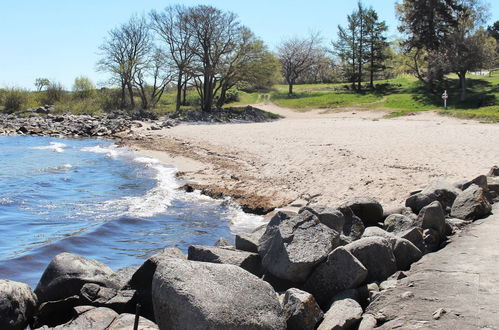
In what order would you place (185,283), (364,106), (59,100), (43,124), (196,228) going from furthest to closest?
(59,100) → (364,106) → (43,124) → (196,228) → (185,283)

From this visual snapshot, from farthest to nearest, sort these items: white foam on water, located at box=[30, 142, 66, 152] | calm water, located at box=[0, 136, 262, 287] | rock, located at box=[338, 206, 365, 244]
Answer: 1. white foam on water, located at box=[30, 142, 66, 152]
2. calm water, located at box=[0, 136, 262, 287]
3. rock, located at box=[338, 206, 365, 244]

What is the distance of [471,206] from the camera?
784cm

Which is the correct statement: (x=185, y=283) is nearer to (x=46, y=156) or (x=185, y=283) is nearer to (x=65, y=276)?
(x=65, y=276)

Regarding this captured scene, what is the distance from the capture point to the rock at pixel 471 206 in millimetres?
7770

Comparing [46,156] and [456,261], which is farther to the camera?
[46,156]

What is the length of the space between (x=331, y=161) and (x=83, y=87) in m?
48.3

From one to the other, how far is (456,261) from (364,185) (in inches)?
253

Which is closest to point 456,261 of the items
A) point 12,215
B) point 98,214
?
point 98,214

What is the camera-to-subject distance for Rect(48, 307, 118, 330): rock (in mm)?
4770

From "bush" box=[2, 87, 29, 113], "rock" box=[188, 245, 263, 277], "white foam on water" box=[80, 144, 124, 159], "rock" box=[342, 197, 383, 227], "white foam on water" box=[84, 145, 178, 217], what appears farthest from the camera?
"bush" box=[2, 87, 29, 113]

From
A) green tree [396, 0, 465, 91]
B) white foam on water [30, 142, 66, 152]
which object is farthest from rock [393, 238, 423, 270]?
green tree [396, 0, 465, 91]

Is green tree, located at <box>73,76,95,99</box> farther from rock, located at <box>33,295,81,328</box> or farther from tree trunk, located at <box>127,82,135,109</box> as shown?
rock, located at <box>33,295,81,328</box>

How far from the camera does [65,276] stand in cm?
593

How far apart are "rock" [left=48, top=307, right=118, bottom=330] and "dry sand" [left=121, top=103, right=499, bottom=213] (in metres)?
7.06
